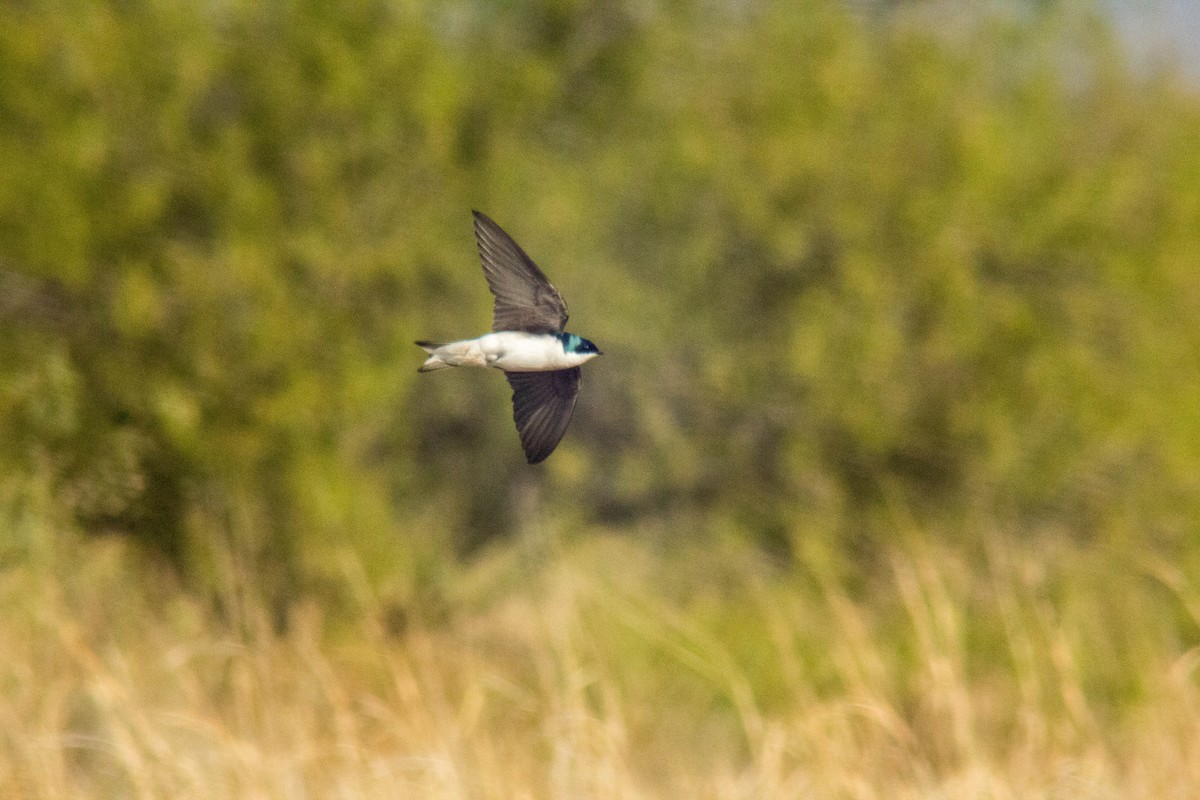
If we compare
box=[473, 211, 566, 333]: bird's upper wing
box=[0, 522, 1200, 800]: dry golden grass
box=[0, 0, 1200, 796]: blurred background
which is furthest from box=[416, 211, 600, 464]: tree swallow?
box=[0, 0, 1200, 796]: blurred background

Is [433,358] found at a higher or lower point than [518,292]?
lower

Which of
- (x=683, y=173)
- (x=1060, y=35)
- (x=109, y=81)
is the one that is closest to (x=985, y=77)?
(x=1060, y=35)

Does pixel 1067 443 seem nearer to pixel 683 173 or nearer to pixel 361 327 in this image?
pixel 683 173

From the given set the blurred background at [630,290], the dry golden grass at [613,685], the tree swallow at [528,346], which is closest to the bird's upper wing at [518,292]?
the tree swallow at [528,346]

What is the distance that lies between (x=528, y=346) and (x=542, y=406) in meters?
0.06

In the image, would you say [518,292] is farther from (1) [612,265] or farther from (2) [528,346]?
(1) [612,265]

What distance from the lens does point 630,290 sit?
322 inches

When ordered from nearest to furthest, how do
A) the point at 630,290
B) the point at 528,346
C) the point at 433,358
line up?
the point at 433,358, the point at 528,346, the point at 630,290

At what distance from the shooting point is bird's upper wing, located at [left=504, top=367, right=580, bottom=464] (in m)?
1.20

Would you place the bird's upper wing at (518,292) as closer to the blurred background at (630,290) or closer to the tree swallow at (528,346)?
the tree swallow at (528,346)

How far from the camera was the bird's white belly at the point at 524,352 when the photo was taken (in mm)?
1213

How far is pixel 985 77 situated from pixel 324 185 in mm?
3791

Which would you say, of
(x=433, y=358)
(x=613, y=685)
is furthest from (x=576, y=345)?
(x=613, y=685)

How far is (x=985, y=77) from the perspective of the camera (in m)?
8.82
